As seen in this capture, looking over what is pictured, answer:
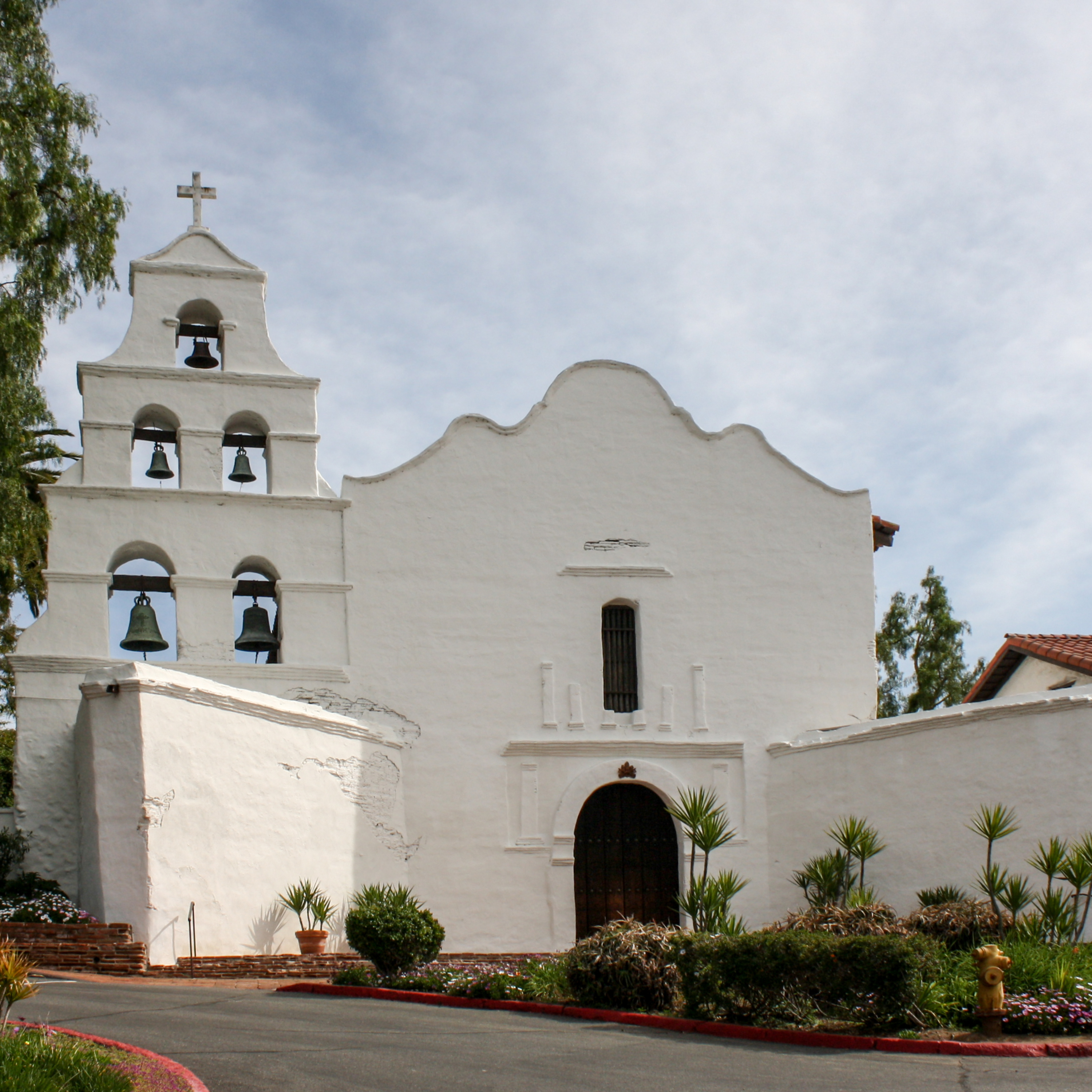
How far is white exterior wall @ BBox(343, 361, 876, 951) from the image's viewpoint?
20.5 metres

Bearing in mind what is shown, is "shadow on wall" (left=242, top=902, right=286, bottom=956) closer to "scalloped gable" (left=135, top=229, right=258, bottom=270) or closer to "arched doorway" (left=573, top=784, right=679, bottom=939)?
"arched doorway" (left=573, top=784, right=679, bottom=939)

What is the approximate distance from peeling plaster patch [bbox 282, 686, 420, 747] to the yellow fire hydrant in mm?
10619

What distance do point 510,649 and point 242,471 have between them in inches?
197

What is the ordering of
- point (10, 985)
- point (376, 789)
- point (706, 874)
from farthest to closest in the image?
1. point (376, 789)
2. point (706, 874)
3. point (10, 985)

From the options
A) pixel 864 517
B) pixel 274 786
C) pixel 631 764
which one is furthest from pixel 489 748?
pixel 864 517

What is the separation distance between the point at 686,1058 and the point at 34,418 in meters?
11.6

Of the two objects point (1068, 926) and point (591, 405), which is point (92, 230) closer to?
point (591, 405)

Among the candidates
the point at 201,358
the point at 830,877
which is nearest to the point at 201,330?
the point at 201,358

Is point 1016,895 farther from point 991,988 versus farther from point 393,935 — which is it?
point 393,935

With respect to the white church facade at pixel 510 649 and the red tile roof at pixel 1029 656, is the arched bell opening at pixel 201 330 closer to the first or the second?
the white church facade at pixel 510 649

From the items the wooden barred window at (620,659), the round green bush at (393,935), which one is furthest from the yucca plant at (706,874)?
the round green bush at (393,935)

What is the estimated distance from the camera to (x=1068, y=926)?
1545 cm

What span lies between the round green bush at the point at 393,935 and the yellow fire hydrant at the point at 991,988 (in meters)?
6.29

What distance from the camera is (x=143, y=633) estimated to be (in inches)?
777
